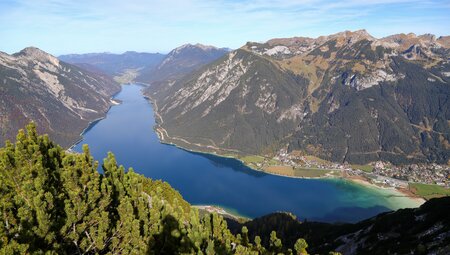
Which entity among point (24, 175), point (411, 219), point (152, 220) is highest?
point (24, 175)

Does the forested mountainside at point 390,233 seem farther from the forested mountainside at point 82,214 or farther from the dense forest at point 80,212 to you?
the dense forest at point 80,212

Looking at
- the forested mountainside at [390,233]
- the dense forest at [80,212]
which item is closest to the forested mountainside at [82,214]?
the dense forest at [80,212]

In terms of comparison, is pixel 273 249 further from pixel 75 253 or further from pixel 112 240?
pixel 75 253

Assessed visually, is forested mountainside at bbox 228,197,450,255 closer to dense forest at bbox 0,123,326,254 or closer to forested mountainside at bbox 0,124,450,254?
forested mountainside at bbox 0,124,450,254

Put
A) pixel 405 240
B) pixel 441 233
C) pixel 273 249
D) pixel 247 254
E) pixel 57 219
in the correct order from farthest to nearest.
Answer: pixel 405 240
pixel 441 233
pixel 273 249
pixel 247 254
pixel 57 219

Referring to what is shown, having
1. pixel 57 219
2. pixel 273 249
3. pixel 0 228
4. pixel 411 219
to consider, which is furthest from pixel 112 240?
pixel 411 219

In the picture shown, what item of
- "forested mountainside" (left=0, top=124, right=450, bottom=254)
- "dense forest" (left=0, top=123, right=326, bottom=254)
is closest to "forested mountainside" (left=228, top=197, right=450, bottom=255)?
"forested mountainside" (left=0, top=124, right=450, bottom=254)

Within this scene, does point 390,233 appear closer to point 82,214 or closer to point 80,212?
point 82,214

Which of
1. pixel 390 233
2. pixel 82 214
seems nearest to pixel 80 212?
pixel 82 214
